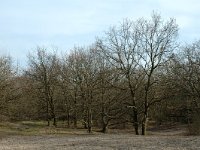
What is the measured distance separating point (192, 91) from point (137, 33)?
1303 cm

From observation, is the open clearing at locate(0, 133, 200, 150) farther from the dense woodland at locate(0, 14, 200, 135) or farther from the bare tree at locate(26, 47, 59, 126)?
the bare tree at locate(26, 47, 59, 126)

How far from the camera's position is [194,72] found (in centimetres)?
4838

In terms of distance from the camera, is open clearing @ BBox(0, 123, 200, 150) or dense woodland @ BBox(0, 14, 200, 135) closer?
open clearing @ BBox(0, 123, 200, 150)

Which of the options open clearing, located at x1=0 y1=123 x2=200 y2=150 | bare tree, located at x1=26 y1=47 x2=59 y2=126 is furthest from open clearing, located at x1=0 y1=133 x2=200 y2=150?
bare tree, located at x1=26 y1=47 x2=59 y2=126

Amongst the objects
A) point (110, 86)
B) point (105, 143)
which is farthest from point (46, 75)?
point (105, 143)

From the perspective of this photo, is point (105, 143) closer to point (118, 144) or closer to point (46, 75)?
point (118, 144)

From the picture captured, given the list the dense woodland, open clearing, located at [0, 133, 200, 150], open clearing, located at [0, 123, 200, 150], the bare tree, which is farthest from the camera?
the bare tree

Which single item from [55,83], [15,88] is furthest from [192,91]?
[15,88]

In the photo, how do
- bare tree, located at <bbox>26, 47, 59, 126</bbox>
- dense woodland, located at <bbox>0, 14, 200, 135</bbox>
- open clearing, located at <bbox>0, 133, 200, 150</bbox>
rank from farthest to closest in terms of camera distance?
bare tree, located at <bbox>26, 47, 59, 126</bbox> → dense woodland, located at <bbox>0, 14, 200, 135</bbox> → open clearing, located at <bbox>0, 133, 200, 150</bbox>

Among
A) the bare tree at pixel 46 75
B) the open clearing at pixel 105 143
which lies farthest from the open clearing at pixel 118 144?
the bare tree at pixel 46 75

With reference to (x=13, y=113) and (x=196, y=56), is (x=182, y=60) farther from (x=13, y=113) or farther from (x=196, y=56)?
(x=13, y=113)

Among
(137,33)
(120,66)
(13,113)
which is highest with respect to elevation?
(137,33)

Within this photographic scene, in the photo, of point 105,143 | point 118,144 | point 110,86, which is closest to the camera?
point 118,144

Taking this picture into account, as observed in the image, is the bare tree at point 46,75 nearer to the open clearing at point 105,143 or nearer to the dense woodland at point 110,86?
the dense woodland at point 110,86
